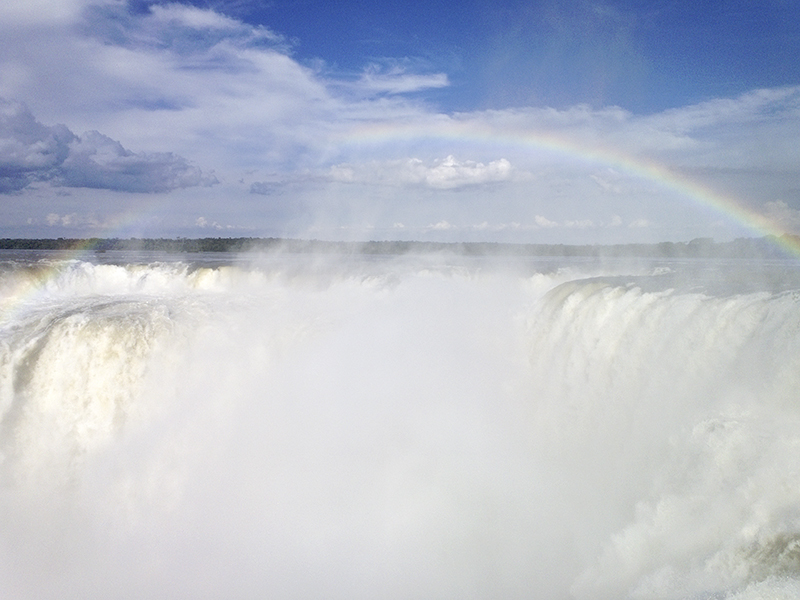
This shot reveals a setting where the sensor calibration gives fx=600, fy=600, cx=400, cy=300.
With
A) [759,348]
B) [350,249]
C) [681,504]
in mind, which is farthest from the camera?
[350,249]

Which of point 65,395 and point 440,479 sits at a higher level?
point 65,395

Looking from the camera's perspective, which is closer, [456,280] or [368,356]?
[368,356]

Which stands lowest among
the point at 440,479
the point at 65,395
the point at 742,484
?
the point at 440,479

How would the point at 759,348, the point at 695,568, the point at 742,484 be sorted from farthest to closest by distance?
the point at 759,348 < the point at 742,484 < the point at 695,568

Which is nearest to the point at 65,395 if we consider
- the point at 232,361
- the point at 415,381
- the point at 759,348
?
the point at 232,361

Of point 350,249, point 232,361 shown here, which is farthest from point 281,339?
point 350,249

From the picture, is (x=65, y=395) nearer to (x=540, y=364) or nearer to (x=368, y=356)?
(x=368, y=356)

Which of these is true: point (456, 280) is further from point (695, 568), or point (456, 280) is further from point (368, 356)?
point (695, 568)
